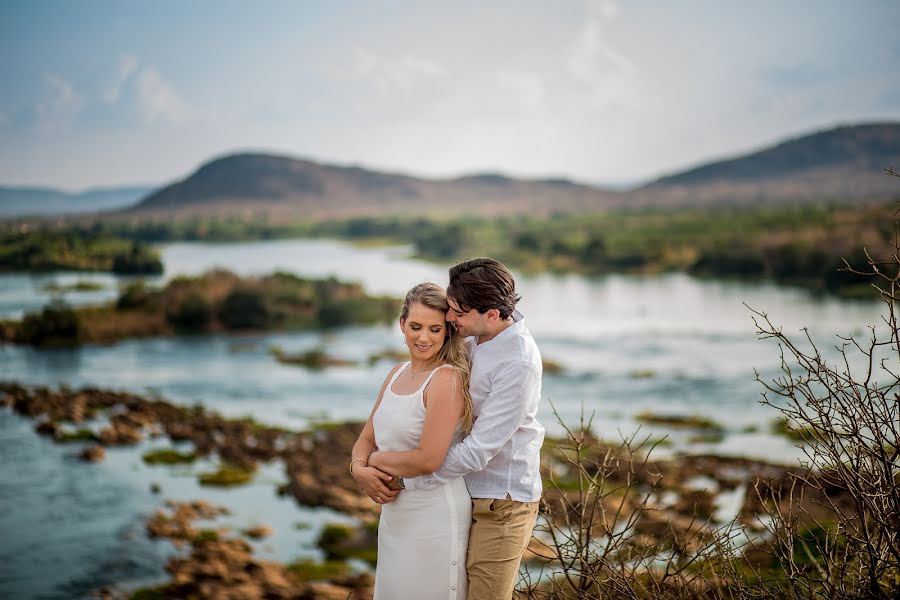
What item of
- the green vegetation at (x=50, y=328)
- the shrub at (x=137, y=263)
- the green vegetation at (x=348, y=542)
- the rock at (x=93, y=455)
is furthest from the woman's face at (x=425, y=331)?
the shrub at (x=137, y=263)

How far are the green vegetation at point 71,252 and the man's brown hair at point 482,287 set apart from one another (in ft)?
129

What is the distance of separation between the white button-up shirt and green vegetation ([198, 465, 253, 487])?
1936cm

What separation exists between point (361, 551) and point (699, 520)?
7636mm

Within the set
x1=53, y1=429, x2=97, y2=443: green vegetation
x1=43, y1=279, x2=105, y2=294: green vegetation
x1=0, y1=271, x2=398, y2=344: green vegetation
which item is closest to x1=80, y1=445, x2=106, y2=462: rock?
x1=53, y1=429, x2=97, y2=443: green vegetation

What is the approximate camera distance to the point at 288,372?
3641cm

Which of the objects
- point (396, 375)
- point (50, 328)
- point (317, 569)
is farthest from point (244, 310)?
point (396, 375)

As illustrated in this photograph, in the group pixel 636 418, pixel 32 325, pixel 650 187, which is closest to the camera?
pixel 636 418

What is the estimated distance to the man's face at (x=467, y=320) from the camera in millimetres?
3387

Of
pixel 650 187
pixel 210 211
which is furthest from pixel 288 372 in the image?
pixel 650 187

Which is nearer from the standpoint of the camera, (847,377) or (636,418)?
(847,377)

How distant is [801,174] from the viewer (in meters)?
125

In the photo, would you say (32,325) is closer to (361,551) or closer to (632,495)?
(361,551)

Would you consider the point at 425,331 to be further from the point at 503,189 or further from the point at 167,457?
the point at 503,189

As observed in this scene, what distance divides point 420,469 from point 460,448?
19 cm
